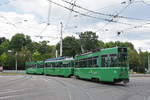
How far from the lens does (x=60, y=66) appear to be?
3162cm

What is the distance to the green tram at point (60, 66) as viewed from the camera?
29.0 meters

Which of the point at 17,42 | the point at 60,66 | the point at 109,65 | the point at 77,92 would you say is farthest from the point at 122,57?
the point at 17,42

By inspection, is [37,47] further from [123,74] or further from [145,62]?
[123,74]

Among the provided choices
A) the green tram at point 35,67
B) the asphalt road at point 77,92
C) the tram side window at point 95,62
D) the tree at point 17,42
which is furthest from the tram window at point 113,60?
the tree at point 17,42

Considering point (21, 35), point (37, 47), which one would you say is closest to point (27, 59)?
point (37, 47)

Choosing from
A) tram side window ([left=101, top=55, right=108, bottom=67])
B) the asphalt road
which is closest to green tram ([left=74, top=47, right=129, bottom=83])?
tram side window ([left=101, top=55, right=108, bottom=67])

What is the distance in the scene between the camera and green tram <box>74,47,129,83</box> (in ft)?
53.8

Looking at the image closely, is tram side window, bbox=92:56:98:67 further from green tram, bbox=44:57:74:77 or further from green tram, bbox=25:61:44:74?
green tram, bbox=25:61:44:74

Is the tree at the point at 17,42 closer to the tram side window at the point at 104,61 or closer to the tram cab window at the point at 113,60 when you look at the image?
the tram side window at the point at 104,61

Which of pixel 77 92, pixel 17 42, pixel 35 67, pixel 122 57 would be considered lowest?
pixel 77 92

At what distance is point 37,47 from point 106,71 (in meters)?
70.8

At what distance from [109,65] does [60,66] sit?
15.3m

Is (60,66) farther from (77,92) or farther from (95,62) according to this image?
(77,92)

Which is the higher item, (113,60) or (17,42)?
(17,42)
